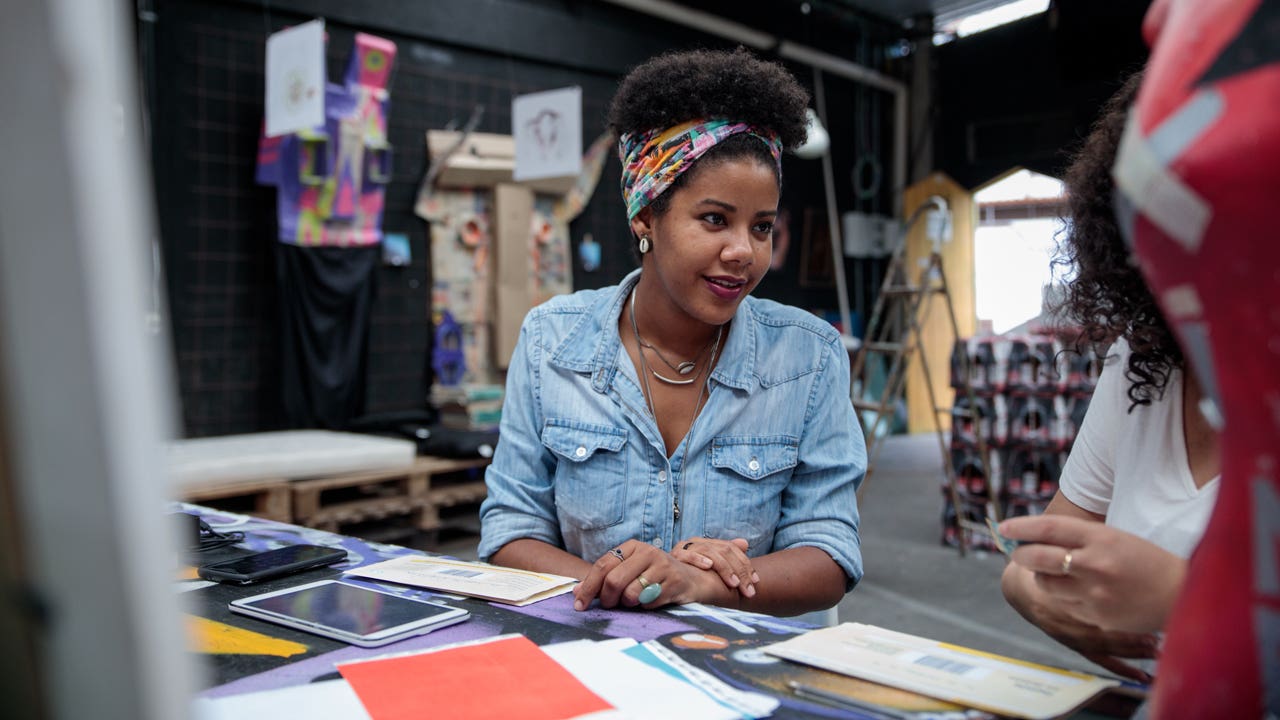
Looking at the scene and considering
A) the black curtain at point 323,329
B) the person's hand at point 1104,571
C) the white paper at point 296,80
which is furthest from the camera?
the black curtain at point 323,329

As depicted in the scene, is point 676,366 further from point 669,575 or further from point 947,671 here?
point 947,671

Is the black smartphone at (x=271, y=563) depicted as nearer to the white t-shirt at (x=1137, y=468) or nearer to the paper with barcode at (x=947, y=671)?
the paper with barcode at (x=947, y=671)

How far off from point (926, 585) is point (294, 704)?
398cm

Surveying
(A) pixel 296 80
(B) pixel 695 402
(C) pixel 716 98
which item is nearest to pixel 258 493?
(A) pixel 296 80

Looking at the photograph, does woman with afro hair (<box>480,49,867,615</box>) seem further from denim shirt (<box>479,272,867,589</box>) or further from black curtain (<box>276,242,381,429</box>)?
black curtain (<box>276,242,381,429</box>)

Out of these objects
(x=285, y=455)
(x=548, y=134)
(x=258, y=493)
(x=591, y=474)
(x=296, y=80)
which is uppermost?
(x=296, y=80)

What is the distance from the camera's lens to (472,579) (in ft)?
4.79

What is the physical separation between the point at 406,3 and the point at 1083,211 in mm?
5780

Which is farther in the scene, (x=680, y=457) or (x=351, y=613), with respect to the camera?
(x=680, y=457)

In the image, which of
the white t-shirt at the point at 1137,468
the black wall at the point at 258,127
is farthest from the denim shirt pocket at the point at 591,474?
the black wall at the point at 258,127

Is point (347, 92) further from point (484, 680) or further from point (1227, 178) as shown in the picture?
point (1227, 178)

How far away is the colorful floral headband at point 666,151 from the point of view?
67.8 inches

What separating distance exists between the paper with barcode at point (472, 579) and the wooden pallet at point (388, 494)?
9.50 ft

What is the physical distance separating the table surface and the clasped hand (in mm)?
23
